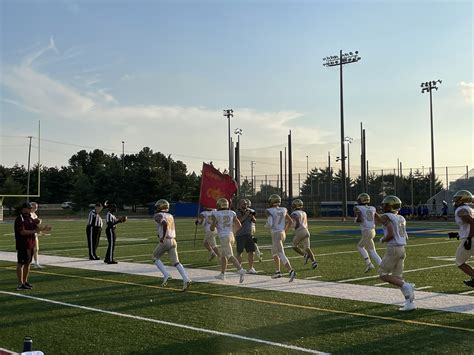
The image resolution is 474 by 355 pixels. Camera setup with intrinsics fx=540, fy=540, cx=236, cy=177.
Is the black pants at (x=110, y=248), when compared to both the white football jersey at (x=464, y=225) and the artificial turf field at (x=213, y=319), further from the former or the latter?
the white football jersey at (x=464, y=225)

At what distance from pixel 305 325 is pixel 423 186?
5639cm

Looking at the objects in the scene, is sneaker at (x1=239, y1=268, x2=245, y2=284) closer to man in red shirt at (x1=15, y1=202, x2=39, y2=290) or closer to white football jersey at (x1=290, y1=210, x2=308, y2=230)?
white football jersey at (x1=290, y1=210, x2=308, y2=230)

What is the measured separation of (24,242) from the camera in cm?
1071

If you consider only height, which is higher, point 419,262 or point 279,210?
point 279,210

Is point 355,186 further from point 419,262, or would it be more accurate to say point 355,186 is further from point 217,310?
point 217,310

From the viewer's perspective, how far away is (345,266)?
44.8ft

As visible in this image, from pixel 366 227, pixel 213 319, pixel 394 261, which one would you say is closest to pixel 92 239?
pixel 366 227

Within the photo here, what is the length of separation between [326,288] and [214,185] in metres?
7.58

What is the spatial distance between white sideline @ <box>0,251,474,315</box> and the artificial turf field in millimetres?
310

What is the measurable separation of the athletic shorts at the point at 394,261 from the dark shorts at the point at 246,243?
16.1ft

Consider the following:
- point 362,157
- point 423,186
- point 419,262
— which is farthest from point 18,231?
point 423,186

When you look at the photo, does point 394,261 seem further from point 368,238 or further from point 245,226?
point 245,226

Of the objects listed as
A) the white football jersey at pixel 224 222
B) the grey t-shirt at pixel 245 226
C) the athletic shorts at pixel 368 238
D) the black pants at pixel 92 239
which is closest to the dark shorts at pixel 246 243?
the grey t-shirt at pixel 245 226

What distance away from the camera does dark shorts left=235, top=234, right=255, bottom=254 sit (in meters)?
12.8
